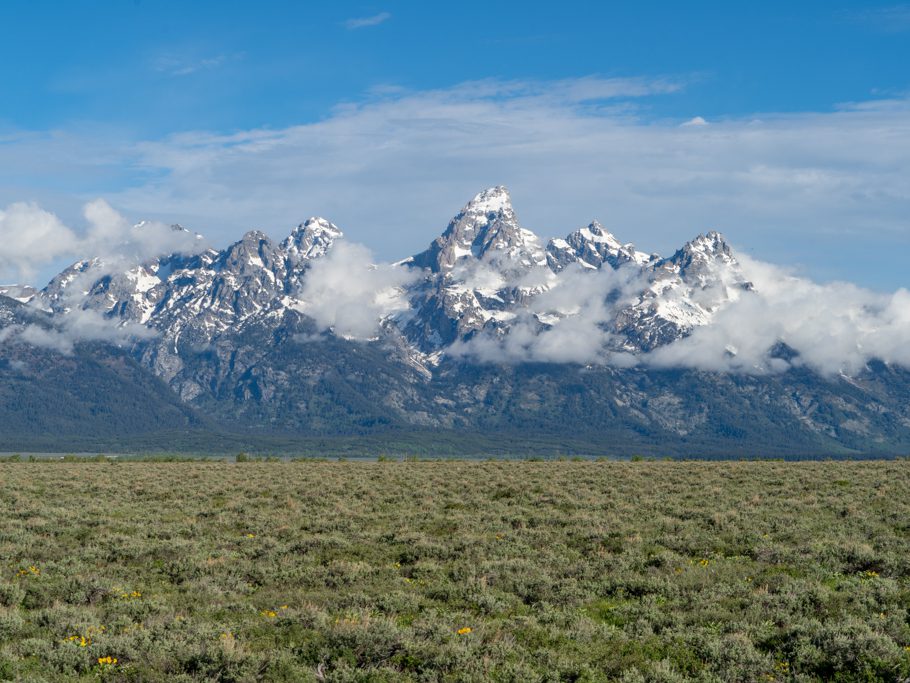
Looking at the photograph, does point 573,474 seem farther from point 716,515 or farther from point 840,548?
point 840,548

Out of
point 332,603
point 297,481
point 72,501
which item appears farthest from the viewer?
point 297,481

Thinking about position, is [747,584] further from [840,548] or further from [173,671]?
[173,671]

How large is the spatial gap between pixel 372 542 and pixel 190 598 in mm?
8167

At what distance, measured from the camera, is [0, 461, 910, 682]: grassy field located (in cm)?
1443

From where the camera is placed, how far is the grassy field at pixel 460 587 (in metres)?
14.4

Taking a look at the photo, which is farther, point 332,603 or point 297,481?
point 297,481

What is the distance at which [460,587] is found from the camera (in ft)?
65.6

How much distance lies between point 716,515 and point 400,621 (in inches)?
661

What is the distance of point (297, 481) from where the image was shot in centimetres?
4969

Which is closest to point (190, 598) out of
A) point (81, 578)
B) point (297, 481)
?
point (81, 578)

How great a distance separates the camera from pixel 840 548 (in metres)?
23.7

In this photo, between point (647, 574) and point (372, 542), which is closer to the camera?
point (647, 574)

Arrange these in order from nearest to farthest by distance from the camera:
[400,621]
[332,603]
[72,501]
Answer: [400,621], [332,603], [72,501]

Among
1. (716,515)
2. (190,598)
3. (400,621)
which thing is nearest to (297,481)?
(716,515)
